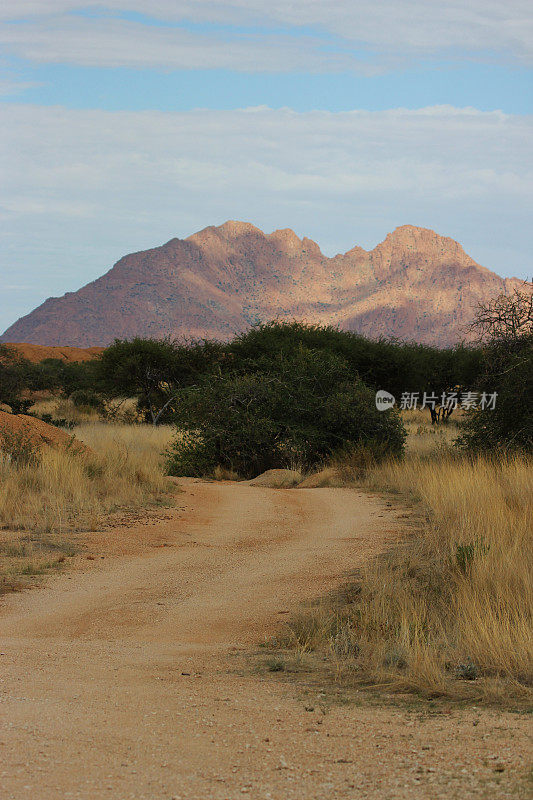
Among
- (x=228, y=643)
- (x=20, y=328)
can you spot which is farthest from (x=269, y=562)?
(x=20, y=328)

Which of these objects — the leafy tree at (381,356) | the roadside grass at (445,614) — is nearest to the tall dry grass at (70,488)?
the roadside grass at (445,614)

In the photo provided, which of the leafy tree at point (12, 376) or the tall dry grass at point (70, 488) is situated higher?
the leafy tree at point (12, 376)

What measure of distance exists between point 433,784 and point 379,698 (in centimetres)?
132

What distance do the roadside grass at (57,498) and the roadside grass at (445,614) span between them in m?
3.39

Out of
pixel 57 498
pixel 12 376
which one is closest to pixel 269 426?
pixel 57 498

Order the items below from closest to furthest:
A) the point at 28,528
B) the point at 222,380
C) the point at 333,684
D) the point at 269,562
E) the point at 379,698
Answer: the point at 379,698
the point at 333,684
the point at 269,562
the point at 28,528
the point at 222,380

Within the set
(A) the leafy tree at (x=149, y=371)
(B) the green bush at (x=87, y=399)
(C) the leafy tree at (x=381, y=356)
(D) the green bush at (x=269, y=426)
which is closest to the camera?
(D) the green bush at (x=269, y=426)

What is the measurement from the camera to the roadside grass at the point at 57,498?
8930 mm

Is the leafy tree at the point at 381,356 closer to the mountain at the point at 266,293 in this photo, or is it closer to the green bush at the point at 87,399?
the green bush at the point at 87,399

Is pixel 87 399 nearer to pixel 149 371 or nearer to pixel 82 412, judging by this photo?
pixel 82 412

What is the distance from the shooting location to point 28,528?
33.7ft

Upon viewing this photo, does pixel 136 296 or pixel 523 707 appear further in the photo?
pixel 136 296

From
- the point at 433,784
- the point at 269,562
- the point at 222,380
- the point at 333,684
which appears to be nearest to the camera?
the point at 433,784

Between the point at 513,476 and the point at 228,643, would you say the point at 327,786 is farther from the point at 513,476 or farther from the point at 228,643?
the point at 513,476
